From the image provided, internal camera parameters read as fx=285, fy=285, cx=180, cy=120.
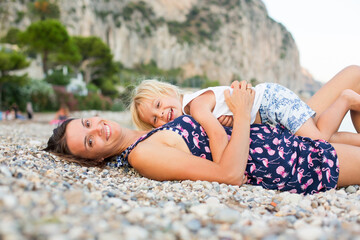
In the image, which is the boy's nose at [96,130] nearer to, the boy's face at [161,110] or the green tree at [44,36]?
the boy's face at [161,110]

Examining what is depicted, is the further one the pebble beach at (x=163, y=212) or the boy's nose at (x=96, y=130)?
the boy's nose at (x=96, y=130)

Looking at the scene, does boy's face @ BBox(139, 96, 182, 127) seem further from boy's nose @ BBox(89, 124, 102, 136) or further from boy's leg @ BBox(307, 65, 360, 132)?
boy's leg @ BBox(307, 65, 360, 132)

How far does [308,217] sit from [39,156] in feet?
8.61

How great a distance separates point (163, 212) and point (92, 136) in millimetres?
1680

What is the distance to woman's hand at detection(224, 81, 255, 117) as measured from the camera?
8.93ft

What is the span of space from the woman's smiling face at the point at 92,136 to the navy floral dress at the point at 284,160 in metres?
0.40

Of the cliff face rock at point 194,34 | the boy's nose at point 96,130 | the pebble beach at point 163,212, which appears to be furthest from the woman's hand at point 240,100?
the cliff face rock at point 194,34

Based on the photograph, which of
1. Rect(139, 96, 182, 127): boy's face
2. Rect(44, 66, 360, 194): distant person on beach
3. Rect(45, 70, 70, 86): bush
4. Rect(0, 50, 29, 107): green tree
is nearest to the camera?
Rect(44, 66, 360, 194): distant person on beach

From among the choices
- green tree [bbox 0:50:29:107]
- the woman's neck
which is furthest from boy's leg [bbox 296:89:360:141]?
green tree [bbox 0:50:29:107]

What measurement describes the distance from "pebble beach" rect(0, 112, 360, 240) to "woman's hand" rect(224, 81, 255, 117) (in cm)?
72

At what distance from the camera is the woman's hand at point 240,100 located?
8.93 feet

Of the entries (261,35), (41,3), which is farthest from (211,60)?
(41,3)

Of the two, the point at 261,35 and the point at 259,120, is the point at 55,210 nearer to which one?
the point at 259,120

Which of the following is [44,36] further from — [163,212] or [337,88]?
[163,212]
